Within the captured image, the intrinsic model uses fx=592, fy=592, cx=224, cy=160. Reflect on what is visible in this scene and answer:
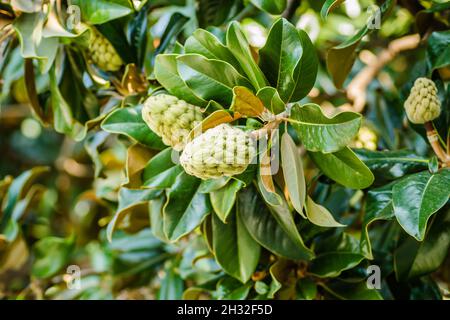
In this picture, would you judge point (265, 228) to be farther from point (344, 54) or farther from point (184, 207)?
point (344, 54)

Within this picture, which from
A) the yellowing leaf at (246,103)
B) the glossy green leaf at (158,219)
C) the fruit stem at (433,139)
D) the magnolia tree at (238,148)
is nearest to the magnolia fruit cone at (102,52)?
the magnolia tree at (238,148)

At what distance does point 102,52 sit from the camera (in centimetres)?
115

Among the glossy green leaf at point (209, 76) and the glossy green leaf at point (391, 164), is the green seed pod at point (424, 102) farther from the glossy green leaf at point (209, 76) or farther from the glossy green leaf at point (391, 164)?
the glossy green leaf at point (209, 76)

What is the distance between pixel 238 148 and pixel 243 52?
0.17 m

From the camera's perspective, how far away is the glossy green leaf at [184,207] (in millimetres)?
1006

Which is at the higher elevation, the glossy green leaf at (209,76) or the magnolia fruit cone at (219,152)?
the glossy green leaf at (209,76)

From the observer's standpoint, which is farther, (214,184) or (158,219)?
(158,219)

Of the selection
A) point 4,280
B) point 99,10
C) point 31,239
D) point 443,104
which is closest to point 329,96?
point 443,104

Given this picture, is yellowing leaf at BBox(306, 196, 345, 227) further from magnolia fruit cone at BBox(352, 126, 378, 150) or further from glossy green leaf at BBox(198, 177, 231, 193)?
magnolia fruit cone at BBox(352, 126, 378, 150)

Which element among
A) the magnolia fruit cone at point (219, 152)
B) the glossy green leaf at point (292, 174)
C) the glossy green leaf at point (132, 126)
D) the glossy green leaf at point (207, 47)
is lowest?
the glossy green leaf at point (132, 126)

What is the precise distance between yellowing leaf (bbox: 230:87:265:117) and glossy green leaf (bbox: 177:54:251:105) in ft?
0.17

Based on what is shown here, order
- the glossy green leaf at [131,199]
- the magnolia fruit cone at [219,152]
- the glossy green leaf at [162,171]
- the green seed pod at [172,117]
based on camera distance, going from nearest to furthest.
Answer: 1. the magnolia fruit cone at [219,152]
2. the green seed pod at [172,117]
3. the glossy green leaf at [162,171]
4. the glossy green leaf at [131,199]

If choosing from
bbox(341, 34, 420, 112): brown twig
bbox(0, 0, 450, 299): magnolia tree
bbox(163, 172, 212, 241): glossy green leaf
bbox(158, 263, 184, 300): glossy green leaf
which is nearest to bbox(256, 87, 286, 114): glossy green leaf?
bbox(0, 0, 450, 299): magnolia tree

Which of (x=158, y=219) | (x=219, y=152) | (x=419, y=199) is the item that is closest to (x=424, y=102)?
(x=419, y=199)
